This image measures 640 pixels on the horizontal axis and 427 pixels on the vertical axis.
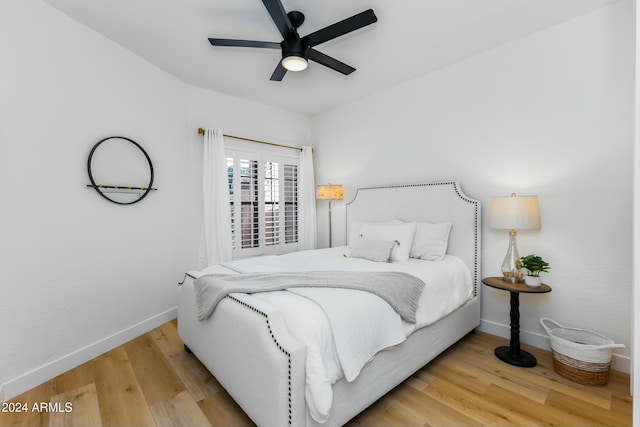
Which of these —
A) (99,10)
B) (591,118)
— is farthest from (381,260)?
(99,10)

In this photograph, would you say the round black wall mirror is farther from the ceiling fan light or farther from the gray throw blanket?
the ceiling fan light

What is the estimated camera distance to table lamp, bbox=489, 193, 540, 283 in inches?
86.4

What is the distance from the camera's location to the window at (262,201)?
376 cm

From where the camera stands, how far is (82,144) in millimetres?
2326

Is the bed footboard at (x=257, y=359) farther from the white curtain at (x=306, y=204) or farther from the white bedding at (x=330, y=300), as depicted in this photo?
the white curtain at (x=306, y=204)

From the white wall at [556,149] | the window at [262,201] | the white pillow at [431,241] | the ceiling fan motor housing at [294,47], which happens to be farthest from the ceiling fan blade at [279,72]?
the white pillow at [431,241]

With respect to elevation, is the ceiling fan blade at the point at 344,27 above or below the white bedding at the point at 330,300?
above

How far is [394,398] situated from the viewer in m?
1.82

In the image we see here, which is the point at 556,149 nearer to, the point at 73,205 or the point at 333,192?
the point at 333,192

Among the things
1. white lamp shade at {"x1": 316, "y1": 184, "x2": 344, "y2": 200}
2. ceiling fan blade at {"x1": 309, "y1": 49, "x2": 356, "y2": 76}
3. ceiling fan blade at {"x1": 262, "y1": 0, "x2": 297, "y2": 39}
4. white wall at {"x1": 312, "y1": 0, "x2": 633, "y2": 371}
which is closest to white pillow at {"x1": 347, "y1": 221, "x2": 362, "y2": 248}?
white lamp shade at {"x1": 316, "y1": 184, "x2": 344, "y2": 200}

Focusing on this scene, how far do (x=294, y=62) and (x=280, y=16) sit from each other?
0.41m

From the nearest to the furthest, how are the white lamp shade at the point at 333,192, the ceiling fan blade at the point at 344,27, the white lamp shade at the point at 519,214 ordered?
the ceiling fan blade at the point at 344,27 < the white lamp shade at the point at 519,214 < the white lamp shade at the point at 333,192

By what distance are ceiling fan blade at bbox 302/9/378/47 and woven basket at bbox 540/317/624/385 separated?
8.40 ft

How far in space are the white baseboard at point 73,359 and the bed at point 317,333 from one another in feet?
2.38
